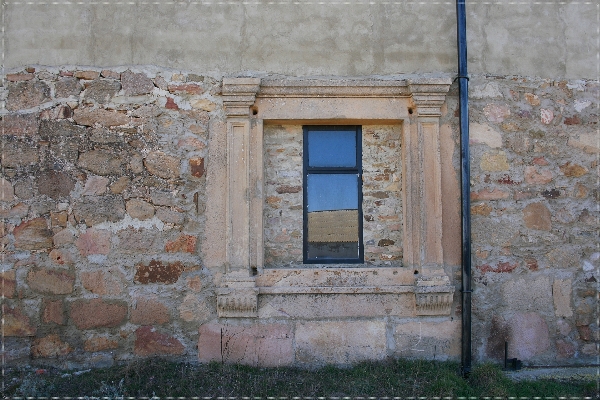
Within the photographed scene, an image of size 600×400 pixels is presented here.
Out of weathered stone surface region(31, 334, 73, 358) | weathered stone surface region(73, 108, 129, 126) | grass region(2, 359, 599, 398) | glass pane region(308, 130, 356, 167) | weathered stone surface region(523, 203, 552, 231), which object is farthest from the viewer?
glass pane region(308, 130, 356, 167)

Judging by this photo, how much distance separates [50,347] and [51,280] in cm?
58

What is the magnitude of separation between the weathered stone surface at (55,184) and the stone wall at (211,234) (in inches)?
0.5

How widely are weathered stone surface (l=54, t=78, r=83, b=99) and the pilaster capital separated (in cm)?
133

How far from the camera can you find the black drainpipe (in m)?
4.32

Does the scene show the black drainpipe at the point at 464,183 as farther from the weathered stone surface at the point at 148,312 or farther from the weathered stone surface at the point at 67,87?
the weathered stone surface at the point at 67,87

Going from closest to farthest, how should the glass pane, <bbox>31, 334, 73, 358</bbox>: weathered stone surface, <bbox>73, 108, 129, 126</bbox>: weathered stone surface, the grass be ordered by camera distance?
the grass
<bbox>31, 334, 73, 358</bbox>: weathered stone surface
<bbox>73, 108, 129, 126</bbox>: weathered stone surface
the glass pane

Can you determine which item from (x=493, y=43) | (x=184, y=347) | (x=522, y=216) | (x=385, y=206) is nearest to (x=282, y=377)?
(x=184, y=347)

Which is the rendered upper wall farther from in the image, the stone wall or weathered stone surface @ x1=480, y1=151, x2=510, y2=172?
weathered stone surface @ x1=480, y1=151, x2=510, y2=172

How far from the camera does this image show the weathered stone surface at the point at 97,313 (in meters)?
4.29

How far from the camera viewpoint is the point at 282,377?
13.3ft

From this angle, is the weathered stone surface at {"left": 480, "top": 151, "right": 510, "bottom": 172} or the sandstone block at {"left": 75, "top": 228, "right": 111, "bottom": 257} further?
the weathered stone surface at {"left": 480, "top": 151, "right": 510, "bottom": 172}

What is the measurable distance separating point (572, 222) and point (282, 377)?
9.79 ft

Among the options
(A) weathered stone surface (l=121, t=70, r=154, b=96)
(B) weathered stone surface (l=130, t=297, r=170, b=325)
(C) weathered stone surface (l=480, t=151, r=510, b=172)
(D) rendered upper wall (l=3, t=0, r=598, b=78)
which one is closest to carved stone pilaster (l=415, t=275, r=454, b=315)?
(C) weathered stone surface (l=480, t=151, r=510, b=172)

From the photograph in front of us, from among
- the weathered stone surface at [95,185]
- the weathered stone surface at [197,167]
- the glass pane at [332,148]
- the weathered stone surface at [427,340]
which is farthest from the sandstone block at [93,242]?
the weathered stone surface at [427,340]
